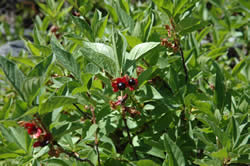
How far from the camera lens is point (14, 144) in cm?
110

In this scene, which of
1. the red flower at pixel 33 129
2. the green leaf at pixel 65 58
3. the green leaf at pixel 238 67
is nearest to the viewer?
the red flower at pixel 33 129

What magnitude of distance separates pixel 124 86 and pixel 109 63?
11 centimetres

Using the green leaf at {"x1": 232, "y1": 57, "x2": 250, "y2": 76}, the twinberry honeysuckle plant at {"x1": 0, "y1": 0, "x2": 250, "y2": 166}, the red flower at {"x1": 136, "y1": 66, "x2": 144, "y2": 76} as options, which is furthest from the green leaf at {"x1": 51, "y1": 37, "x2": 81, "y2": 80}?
the green leaf at {"x1": 232, "y1": 57, "x2": 250, "y2": 76}

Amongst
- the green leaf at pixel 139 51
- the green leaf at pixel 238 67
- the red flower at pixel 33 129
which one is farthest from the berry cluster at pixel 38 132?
the green leaf at pixel 238 67

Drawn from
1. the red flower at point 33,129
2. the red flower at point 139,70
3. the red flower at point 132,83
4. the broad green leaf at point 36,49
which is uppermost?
the broad green leaf at point 36,49

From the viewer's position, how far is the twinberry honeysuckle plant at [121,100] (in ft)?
3.19

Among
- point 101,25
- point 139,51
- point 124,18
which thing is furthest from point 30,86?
point 124,18

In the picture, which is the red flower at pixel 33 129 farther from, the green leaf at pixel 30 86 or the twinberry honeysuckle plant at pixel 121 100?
the green leaf at pixel 30 86

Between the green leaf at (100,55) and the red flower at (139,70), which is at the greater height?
the green leaf at (100,55)

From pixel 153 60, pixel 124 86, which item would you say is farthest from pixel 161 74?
pixel 124 86

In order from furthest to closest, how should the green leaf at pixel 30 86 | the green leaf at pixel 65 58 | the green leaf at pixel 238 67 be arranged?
the green leaf at pixel 238 67
the green leaf at pixel 65 58
the green leaf at pixel 30 86

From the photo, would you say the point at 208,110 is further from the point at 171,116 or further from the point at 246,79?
the point at 246,79

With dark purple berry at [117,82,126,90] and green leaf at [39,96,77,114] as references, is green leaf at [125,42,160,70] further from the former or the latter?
green leaf at [39,96,77,114]

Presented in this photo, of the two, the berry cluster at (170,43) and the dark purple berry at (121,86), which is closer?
the dark purple berry at (121,86)
